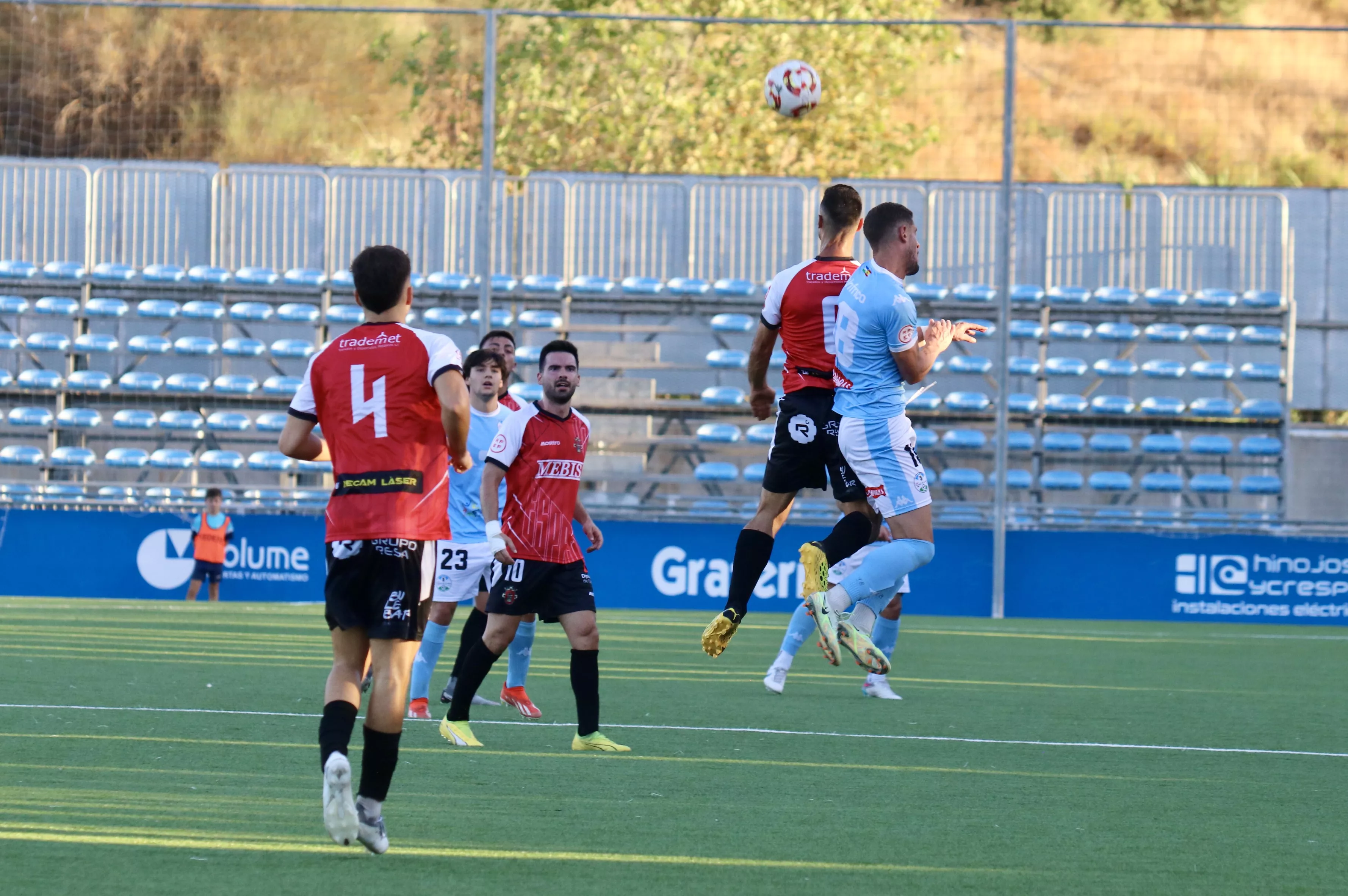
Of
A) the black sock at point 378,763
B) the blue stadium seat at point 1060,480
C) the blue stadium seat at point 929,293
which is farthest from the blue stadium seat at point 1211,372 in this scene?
the black sock at point 378,763

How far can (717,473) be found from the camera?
21.7m

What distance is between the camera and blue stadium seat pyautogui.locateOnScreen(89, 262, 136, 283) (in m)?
22.9

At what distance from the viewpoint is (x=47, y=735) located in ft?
21.0

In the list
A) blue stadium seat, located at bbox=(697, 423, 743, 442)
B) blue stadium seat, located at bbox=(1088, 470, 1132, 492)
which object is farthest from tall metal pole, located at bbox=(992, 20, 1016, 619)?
blue stadium seat, located at bbox=(697, 423, 743, 442)

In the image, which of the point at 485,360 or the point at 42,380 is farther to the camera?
the point at 42,380

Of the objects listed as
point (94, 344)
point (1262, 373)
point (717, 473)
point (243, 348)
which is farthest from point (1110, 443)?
point (94, 344)

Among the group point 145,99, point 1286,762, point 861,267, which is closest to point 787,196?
point 145,99

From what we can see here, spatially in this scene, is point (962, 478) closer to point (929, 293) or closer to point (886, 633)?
point (929, 293)

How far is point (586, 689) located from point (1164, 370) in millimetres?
17932

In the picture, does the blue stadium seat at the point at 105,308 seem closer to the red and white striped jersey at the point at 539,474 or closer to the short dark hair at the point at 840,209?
the short dark hair at the point at 840,209

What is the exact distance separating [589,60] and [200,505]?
12529mm

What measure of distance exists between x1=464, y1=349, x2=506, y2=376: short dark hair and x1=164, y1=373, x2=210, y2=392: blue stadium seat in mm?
15043

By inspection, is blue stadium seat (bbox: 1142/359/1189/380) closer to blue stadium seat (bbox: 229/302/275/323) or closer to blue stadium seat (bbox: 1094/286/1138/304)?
blue stadium seat (bbox: 1094/286/1138/304)

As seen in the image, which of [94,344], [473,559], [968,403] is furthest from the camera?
[94,344]
